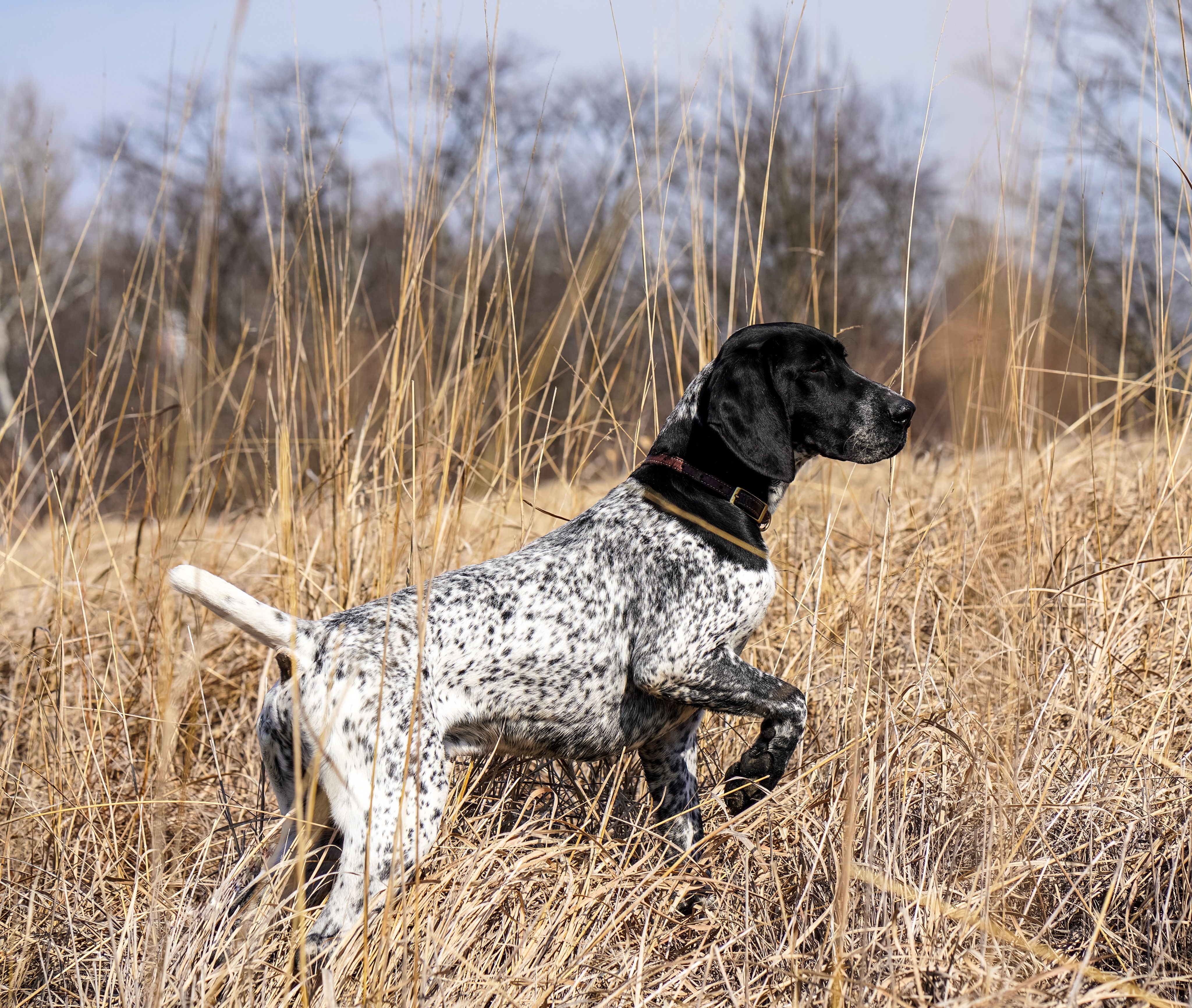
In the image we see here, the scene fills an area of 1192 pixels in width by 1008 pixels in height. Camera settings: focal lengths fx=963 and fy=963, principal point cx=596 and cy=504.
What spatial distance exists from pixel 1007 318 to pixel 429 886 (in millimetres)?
2192

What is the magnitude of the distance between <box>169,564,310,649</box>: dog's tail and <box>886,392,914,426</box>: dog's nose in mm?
1472

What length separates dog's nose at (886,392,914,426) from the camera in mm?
2346

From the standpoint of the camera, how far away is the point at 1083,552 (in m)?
3.27

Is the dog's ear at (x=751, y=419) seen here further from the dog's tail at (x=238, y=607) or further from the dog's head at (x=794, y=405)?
the dog's tail at (x=238, y=607)

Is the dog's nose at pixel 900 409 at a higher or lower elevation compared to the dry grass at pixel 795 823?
higher

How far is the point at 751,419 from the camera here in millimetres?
2279

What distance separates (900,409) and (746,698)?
0.79 metres

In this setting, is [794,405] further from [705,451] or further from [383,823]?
[383,823]

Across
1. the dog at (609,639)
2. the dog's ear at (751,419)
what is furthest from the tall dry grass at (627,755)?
the dog's ear at (751,419)

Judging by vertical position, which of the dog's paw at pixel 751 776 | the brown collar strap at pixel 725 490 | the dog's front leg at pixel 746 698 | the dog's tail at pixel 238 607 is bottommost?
the dog's paw at pixel 751 776

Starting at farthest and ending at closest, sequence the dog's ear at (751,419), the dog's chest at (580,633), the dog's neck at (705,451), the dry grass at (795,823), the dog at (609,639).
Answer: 1. the dog's neck at (705,451)
2. the dog's ear at (751,419)
3. the dog's chest at (580,633)
4. the dog at (609,639)
5. the dry grass at (795,823)

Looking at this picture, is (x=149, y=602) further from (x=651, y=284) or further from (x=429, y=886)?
(x=651, y=284)

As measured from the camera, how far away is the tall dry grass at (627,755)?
185 centimetres

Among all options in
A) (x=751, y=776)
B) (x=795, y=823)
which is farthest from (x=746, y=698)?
(x=795, y=823)
